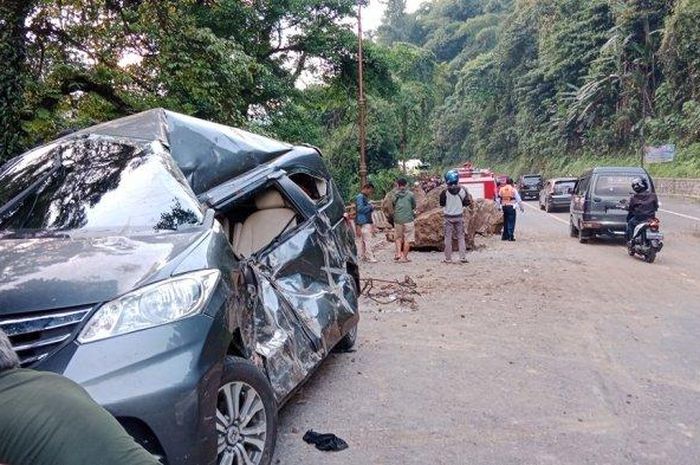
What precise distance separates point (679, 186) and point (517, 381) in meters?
32.5

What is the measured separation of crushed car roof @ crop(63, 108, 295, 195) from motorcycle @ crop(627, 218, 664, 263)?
30.9 feet

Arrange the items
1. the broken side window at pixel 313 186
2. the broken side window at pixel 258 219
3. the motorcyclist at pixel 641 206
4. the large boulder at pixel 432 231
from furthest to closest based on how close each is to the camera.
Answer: the large boulder at pixel 432 231
the motorcyclist at pixel 641 206
the broken side window at pixel 313 186
the broken side window at pixel 258 219

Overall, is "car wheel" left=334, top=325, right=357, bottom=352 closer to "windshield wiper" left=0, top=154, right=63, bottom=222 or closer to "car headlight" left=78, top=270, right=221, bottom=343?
"windshield wiper" left=0, top=154, right=63, bottom=222

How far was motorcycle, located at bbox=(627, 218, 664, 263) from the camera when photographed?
11.8m

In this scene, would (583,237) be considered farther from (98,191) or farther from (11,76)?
(98,191)

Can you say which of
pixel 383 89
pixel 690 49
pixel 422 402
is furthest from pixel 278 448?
pixel 690 49

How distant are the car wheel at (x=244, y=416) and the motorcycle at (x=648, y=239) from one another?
34.3 feet

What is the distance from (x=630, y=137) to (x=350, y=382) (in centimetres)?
4172

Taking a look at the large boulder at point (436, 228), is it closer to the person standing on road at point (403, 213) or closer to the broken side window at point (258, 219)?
the person standing on road at point (403, 213)

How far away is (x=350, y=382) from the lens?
5.23 meters

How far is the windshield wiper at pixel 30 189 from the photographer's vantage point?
12.9ft

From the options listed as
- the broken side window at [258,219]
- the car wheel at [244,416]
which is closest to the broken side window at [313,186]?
the broken side window at [258,219]

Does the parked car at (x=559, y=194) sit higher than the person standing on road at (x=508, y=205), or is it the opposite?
the person standing on road at (x=508, y=205)

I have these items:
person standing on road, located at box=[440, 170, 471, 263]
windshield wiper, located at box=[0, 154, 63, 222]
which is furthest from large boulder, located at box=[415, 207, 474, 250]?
windshield wiper, located at box=[0, 154, 63, 222]
